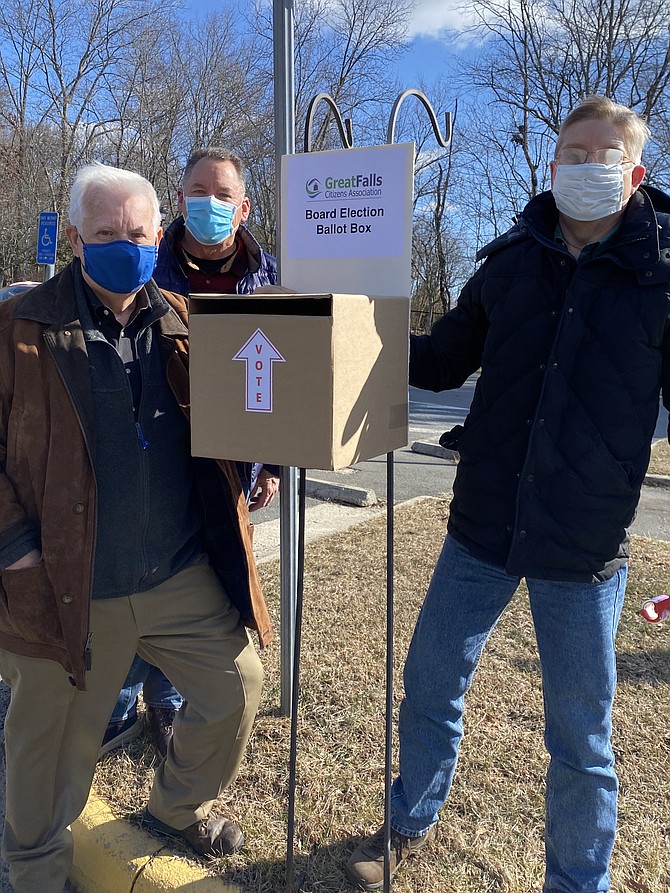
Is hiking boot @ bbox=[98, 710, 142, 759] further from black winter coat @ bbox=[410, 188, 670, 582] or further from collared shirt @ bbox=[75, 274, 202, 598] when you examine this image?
black winter coat @ bbox=[410, 188, 670, 582]

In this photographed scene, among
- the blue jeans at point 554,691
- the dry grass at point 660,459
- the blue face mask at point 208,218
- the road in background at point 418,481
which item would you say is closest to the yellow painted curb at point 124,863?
the blue jeans at point 554,691

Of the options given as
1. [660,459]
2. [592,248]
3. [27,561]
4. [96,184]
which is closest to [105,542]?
[27,561]

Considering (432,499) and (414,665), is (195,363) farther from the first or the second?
(432,499)

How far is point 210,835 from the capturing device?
2.43m

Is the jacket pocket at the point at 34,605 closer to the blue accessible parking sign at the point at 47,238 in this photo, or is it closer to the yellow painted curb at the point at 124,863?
the yellow painted curb at the point at 124,863

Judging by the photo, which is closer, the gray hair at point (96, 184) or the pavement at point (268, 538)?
the gray hair at point (96, 184)

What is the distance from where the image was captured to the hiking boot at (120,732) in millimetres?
2918

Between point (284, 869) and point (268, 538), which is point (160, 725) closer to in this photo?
point (284, 869)

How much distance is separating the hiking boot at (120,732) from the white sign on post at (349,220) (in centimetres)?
192

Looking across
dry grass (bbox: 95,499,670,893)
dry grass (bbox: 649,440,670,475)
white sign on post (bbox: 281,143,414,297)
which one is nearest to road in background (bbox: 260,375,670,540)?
dry grass (bbox: 649,440,670,475)

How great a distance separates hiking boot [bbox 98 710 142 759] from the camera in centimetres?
292

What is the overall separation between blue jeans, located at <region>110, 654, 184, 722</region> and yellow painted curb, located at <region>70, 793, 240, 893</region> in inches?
15.7

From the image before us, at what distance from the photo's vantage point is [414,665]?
89.1 inches


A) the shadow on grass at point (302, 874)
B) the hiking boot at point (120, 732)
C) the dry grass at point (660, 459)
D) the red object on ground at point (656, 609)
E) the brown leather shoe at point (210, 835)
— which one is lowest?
the shadow on grass at point (302, 874)
